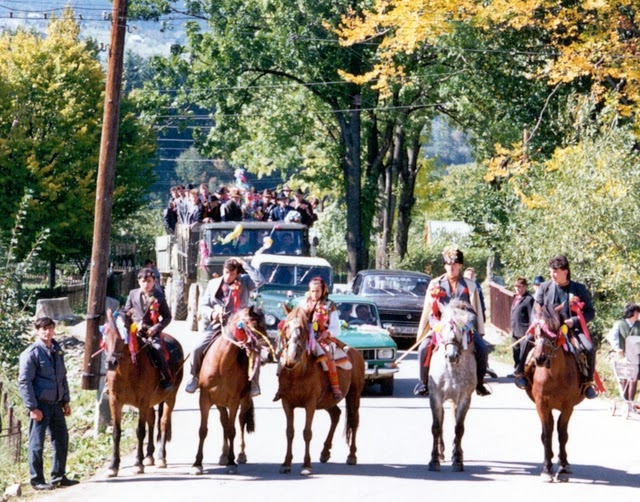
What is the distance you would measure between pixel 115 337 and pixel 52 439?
1.40 metres

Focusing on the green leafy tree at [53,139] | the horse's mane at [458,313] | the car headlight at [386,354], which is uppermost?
the green leafy tree at [53,139]

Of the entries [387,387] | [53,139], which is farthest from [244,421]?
[53,139]

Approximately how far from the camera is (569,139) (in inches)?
1312

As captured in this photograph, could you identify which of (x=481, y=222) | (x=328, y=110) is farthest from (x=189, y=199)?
(x=328, y=110)

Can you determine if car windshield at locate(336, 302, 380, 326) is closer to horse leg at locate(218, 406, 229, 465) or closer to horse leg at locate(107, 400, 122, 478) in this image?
horse leg at locate(218, 406, 229, 465)

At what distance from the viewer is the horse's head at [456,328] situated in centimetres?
1512

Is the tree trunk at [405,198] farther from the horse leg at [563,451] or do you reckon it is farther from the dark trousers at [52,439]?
the dark trousers at [52,439]

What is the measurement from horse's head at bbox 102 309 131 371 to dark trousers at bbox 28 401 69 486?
2.68 ft

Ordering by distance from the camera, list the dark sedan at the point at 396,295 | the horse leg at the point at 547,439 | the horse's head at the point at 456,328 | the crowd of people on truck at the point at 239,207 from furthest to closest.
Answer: the crowd of people on truck at the point at 239,207 < the dark sedan at the point at 396,295 < the horse's head at the point at 456,328 < the horse leg at the point at 547,439

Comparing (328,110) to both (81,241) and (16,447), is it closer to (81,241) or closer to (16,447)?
(81,241)

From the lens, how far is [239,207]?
116 ft

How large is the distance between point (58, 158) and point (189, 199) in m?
17.0

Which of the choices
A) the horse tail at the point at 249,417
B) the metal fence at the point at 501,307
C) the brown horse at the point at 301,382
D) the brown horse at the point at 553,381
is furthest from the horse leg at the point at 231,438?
the metal fence at the point at 501,307

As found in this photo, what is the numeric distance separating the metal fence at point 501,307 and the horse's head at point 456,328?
23.5 metres
